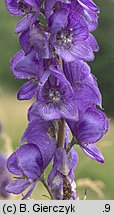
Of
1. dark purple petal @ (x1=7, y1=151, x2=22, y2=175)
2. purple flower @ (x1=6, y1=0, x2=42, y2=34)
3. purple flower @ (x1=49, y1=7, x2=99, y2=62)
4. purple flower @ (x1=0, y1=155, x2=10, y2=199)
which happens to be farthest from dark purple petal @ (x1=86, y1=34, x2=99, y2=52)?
purple flower @ (x1=0, y1=155, x2=10, y2=199)

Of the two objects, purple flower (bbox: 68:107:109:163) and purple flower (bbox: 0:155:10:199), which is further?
purple flower (bbox: 0:155:10:199)

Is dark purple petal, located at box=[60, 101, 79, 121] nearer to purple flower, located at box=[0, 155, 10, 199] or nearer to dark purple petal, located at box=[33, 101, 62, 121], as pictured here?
dark purple petal, located at box=[33, 101, 62, 121]

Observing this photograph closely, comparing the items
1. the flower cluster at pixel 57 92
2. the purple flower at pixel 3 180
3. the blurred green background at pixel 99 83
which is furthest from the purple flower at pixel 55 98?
the blurred green background at pixel 99 83

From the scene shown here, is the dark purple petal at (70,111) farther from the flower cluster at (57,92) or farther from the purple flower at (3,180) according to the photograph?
the purple flower at (3,180)

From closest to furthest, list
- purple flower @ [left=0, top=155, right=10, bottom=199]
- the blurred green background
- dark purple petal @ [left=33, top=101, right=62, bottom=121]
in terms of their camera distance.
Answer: dark purple petal @ [left=33, top=101, right=62, bottom=121], purple flower @ [left=0, top=155, right=10, bottom=199], the blurred green background

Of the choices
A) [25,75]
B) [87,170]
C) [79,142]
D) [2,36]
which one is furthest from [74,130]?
[2,36]

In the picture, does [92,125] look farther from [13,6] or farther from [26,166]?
[13,6]
